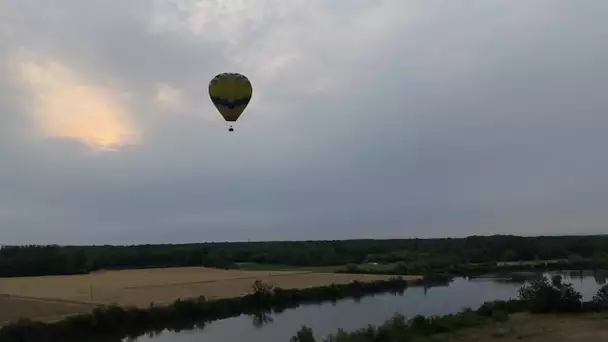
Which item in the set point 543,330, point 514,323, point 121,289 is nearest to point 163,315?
point 121,289

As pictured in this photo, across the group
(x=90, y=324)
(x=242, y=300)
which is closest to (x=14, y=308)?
(x=90, y=324)

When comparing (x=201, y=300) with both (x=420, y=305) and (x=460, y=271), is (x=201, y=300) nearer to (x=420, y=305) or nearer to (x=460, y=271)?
(x=420, y=305)

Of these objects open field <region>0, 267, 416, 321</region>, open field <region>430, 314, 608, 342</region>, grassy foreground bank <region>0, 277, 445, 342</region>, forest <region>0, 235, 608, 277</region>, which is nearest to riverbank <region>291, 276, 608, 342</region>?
open field <region>430, 314, 608, 342</region>

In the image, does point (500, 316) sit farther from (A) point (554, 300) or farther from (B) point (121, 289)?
(B) point (121, 289)

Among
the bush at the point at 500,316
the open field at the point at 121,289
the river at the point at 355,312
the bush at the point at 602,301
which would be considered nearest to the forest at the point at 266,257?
the open field at the point at 121,289

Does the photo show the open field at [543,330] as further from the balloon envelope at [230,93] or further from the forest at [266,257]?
the forest at [266,257]

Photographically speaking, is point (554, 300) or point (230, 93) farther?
point (554, 300)

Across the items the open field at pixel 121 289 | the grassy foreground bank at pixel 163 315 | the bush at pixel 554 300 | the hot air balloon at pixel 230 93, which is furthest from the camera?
the open field at pixel 121 289
